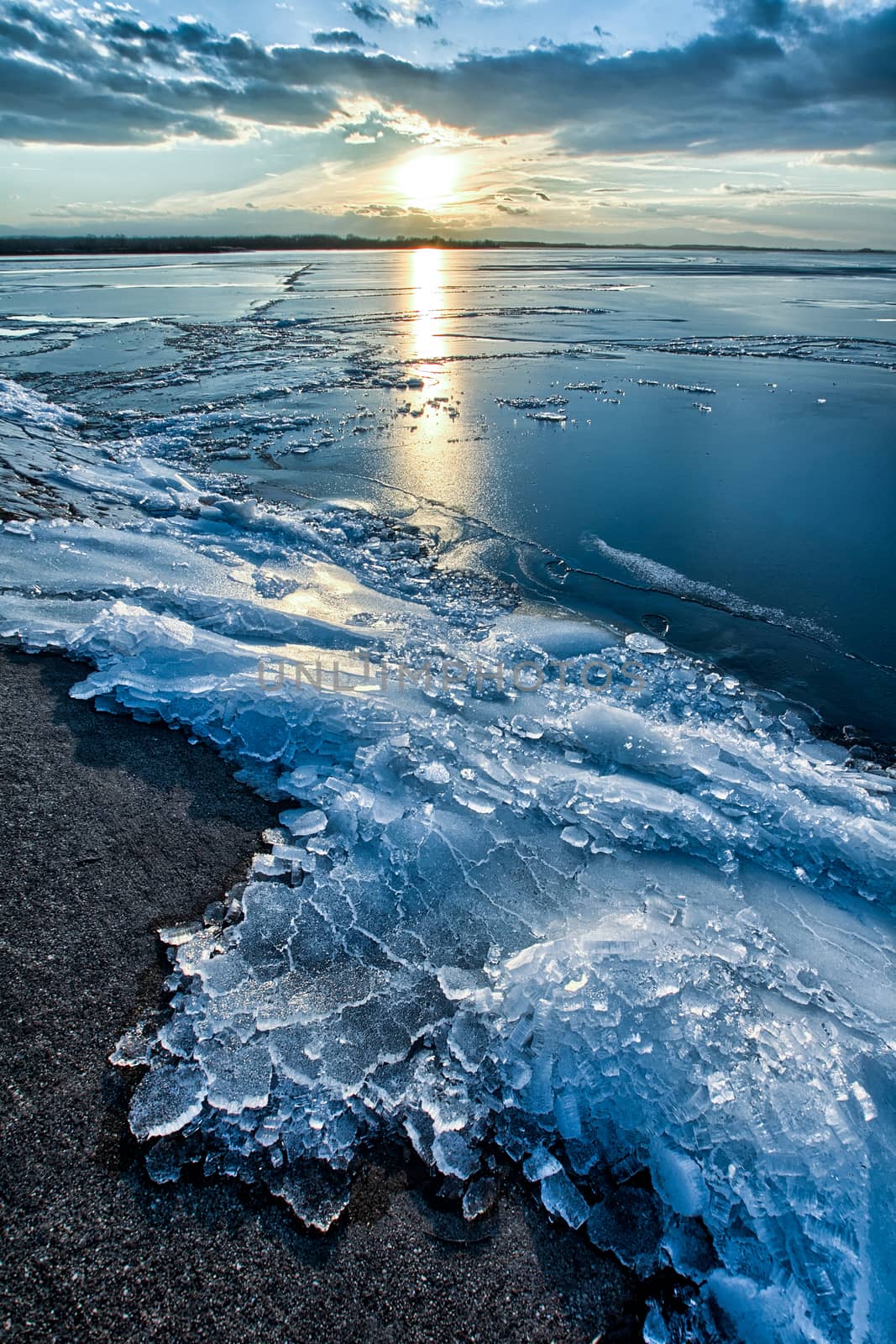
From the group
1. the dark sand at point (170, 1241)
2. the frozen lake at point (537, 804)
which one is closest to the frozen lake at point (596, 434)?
the frozen lake at point (537, 804)

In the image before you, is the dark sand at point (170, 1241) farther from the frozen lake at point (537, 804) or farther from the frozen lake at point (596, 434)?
the frozen lake at point (596, 434)

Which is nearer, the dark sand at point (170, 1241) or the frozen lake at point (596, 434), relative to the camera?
the dark sand at point (170, 1241)

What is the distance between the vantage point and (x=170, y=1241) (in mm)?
1447

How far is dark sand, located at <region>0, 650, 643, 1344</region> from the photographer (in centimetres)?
136

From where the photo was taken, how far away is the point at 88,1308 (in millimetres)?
1340

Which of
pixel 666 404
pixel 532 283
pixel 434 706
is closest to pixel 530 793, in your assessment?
pixel 434 706

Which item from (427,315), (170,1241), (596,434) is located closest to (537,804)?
(170,1241)

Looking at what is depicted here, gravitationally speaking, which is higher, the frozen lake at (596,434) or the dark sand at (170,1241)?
the frozen lake at (596,434)

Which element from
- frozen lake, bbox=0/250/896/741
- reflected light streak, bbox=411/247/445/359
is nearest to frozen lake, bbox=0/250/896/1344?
frozen lake, bbox=0/250/896/741

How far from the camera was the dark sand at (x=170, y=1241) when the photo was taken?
1361 mm

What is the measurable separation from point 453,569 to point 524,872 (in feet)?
8.73

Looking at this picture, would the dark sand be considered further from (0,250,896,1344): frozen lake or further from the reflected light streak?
the reflected light streak

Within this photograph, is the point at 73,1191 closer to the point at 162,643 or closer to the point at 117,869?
the point at 117,869

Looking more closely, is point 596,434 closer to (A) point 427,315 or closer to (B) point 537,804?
(B) point 537,804
